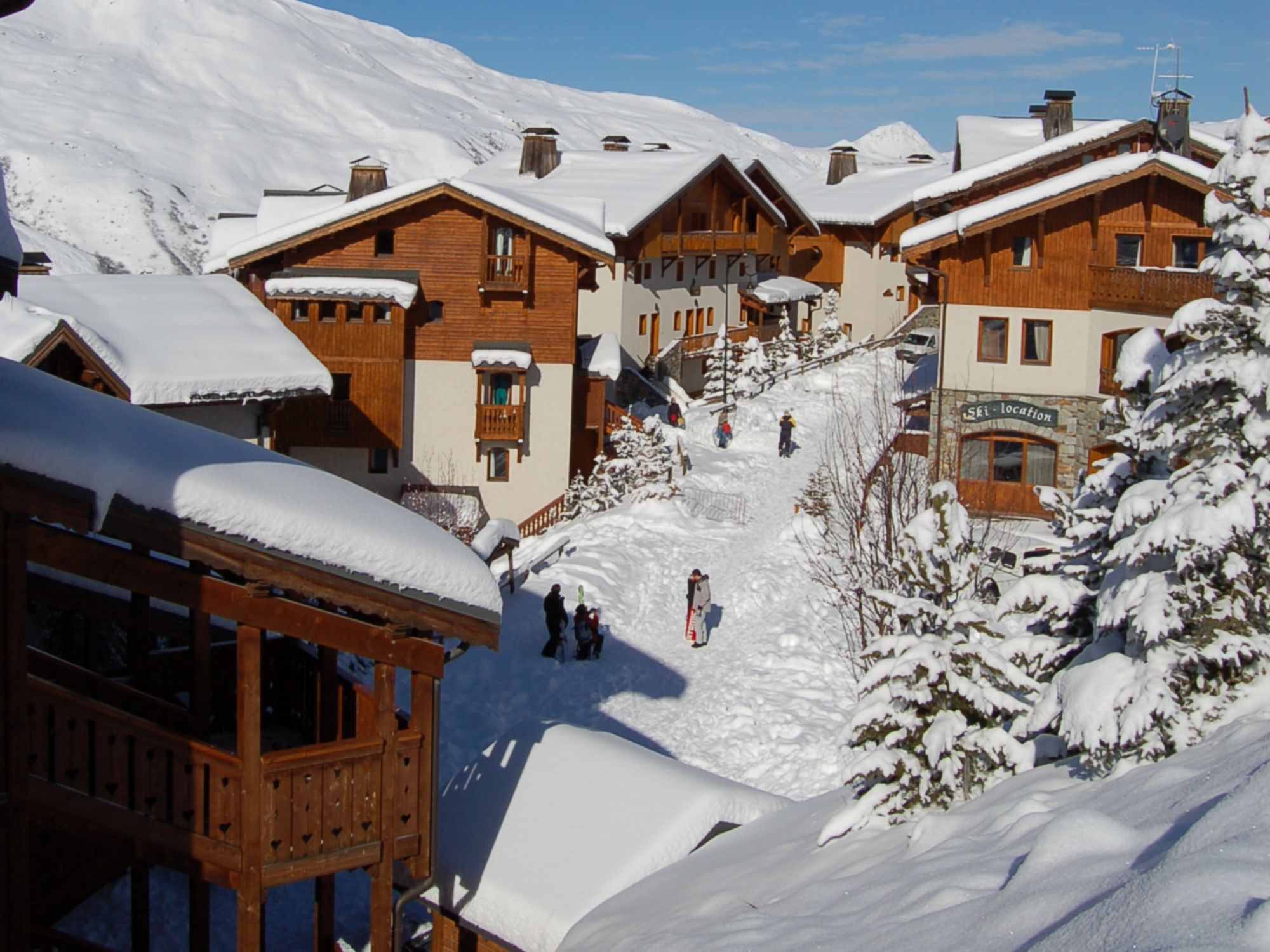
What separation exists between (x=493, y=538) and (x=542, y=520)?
49.1 feet

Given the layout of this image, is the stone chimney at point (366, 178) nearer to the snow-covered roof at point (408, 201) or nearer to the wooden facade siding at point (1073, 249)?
the snow-covered roof at point (408, 201)

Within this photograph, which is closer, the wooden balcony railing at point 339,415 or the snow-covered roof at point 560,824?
the snow-covered roof at point 560,824

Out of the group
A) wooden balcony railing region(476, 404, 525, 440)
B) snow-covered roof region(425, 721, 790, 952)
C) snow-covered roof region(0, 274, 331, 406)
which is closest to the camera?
snow-covered roof region(425, 721, 790, 952)

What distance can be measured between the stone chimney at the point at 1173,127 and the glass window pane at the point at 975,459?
9.35 meters

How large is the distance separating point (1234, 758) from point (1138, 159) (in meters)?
23.5

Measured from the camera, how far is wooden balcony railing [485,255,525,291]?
3344 centimetres

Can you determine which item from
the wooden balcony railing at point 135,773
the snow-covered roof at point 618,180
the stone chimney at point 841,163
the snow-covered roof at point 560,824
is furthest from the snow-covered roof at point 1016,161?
the stone chimney at point 841,163

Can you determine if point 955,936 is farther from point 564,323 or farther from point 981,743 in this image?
point 564,323

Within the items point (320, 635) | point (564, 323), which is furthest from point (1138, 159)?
point (320, 635)

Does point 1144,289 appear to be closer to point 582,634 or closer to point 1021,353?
point 1021,353

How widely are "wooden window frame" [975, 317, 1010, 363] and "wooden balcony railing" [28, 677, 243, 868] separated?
23.7 meters

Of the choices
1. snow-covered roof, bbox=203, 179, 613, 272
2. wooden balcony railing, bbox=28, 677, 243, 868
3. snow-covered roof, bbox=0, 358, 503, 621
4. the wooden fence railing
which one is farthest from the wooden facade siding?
wooden balcony railing, bbox=28, 677, 243, 868

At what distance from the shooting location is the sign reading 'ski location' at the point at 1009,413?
29.0 metres

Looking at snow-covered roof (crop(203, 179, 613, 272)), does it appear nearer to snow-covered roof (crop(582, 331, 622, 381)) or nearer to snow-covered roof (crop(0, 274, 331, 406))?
snow-covered roof (crop(582, 331, 622, 381))
